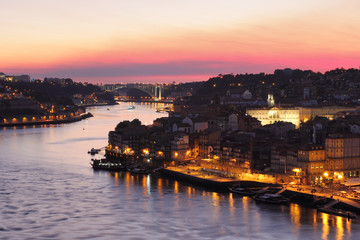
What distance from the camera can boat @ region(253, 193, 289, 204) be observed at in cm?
A: 1183

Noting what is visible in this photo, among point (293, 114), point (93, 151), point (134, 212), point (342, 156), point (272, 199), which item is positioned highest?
point (293, 114)

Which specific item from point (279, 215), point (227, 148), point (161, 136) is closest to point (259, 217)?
point (279, 215)

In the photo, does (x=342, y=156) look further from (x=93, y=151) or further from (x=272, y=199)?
(x=93, y=151)

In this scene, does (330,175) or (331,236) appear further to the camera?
(330,175)

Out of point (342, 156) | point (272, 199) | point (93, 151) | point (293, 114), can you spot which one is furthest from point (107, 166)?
point (293, 114)

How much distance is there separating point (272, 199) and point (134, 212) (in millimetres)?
2720

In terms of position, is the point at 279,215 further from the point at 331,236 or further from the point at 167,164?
the point at 167,164

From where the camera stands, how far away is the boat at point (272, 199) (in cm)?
1183

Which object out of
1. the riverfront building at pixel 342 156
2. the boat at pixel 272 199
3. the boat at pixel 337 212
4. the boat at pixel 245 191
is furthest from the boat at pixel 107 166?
the boat at pixel 337 212

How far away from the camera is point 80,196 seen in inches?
491

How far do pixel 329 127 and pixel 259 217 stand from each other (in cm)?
759

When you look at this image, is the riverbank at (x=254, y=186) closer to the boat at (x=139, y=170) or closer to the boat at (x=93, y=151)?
the boat at (x=139, y=170)

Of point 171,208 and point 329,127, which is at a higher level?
point 329,127

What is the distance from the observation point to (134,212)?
11148 mm
